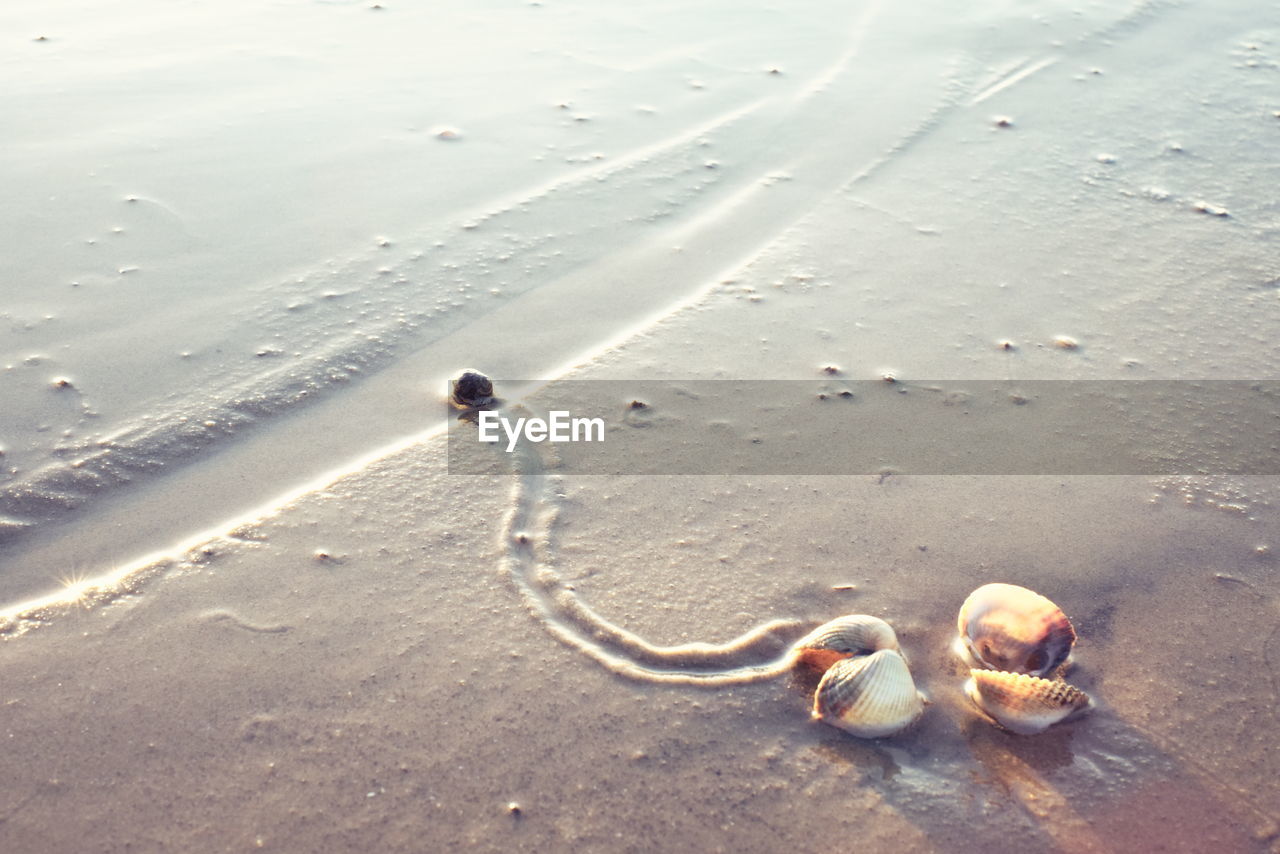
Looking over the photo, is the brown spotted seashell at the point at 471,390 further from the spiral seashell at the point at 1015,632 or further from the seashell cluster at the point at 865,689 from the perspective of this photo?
the spiral seashell at the point at 1015,632

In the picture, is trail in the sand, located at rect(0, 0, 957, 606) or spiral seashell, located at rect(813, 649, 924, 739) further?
trail in the sand, located at rect(0, 0, 957, 606)

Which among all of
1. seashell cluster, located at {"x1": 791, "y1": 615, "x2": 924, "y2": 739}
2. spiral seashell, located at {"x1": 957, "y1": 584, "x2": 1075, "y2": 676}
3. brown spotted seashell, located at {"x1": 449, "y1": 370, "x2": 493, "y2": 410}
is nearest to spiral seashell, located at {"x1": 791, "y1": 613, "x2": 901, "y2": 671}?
seashell cluster, located at {"x1": 791, "y1": 615, "x2": 924, "y2": 739}

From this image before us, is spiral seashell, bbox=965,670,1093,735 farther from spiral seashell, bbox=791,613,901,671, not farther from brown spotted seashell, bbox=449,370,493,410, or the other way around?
brown spotted seashell, bbox=449,370,493,410

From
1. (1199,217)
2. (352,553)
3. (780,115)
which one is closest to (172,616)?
(352,553)

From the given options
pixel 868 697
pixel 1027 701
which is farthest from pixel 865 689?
pixel 1027 701

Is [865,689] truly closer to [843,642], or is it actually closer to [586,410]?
[843,642]

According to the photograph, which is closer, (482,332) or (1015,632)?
(1015,632)

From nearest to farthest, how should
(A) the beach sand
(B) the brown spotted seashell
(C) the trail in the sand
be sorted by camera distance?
(A) the beach sand → (C) the trail in the sand → (B) the brown spotted seashell
